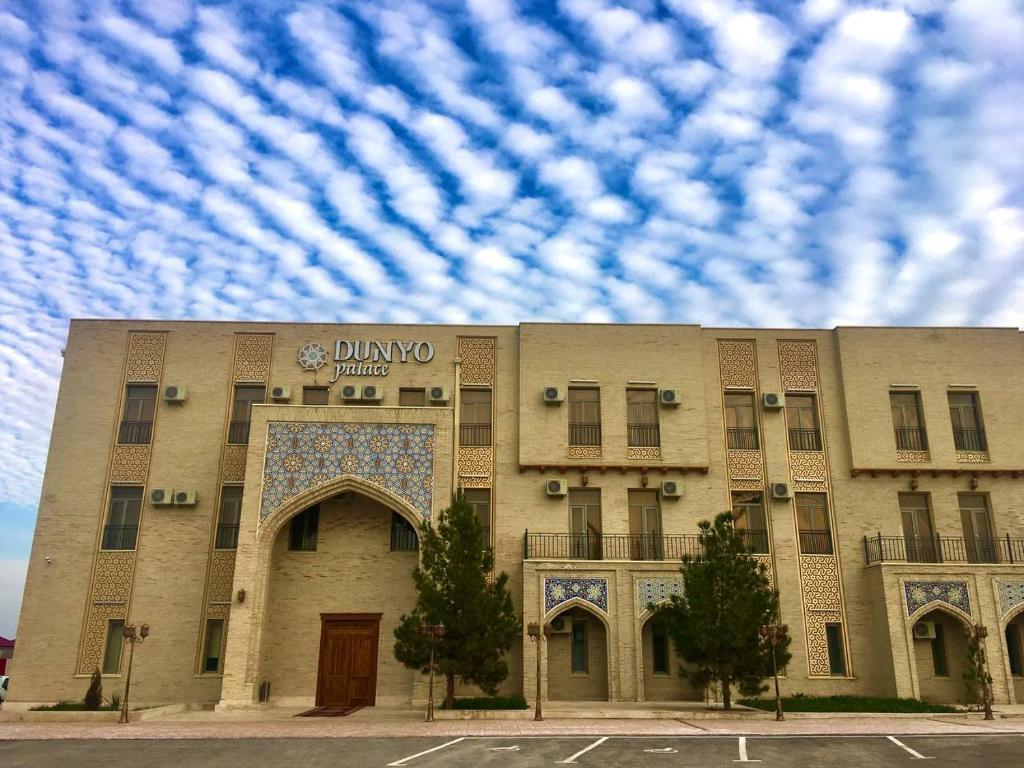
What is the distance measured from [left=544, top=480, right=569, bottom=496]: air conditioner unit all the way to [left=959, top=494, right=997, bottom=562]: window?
10.1 meters

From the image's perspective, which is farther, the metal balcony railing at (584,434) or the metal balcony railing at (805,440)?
the metal balcony railing at (805,440)

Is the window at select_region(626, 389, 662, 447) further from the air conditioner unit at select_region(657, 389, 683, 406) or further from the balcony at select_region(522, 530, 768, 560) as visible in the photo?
the balcony at select_region(522, 530, 768, 560)

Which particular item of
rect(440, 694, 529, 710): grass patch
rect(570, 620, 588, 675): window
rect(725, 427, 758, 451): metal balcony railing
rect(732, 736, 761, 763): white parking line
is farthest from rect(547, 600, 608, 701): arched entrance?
rect(732, 736, 761, 763): white parking line

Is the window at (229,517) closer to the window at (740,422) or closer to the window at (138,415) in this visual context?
the window at (138,415)

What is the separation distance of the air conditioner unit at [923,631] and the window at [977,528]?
7.78 ft

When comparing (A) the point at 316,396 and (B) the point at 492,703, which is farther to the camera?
(A) the point at 316,396

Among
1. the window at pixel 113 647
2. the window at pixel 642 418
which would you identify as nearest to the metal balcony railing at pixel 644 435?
the window at pixel 642 418

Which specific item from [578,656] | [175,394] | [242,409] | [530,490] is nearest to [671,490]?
[530,490]

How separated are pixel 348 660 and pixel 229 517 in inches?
182

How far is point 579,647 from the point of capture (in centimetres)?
1961

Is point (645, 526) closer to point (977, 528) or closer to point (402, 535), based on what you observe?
point (402, 535)

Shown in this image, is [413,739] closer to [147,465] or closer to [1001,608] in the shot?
[147,465]

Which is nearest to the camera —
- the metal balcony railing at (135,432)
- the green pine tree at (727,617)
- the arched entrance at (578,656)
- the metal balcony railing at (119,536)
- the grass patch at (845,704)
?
the green pine tree at (727,617)

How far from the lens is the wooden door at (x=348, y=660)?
19.3 metres
